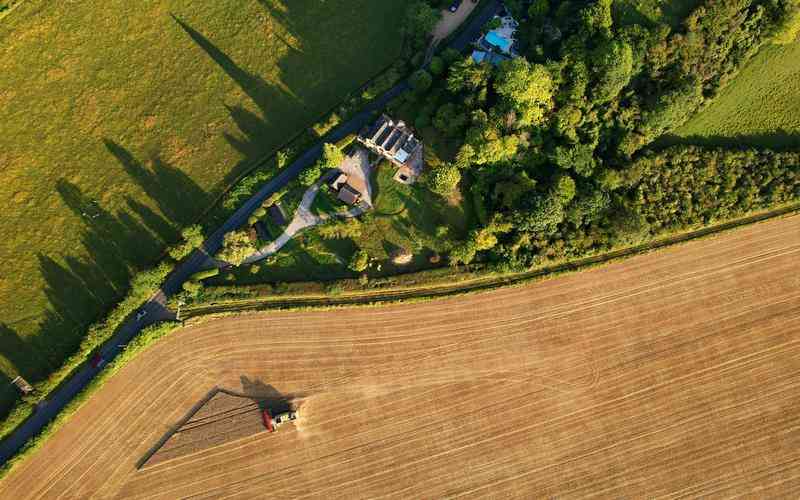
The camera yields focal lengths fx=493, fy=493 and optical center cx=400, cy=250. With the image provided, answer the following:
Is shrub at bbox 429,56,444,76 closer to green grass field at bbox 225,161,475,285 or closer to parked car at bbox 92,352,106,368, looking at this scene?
green grass field at bbox 225,161,475,285

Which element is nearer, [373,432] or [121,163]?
[373,432]

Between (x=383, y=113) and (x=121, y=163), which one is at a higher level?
(x=121, y=163)

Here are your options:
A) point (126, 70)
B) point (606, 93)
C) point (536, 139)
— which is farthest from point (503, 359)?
point (126, 70)

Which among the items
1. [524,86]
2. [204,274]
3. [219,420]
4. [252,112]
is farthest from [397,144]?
[219,420]

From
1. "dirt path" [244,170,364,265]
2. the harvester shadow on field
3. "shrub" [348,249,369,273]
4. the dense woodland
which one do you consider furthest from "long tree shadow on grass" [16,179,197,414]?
the dense woodland

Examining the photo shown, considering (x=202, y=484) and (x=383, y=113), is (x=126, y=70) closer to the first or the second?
(x=383, y=113)

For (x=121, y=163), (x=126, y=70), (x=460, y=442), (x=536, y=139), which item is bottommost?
(x=460, y=442)
